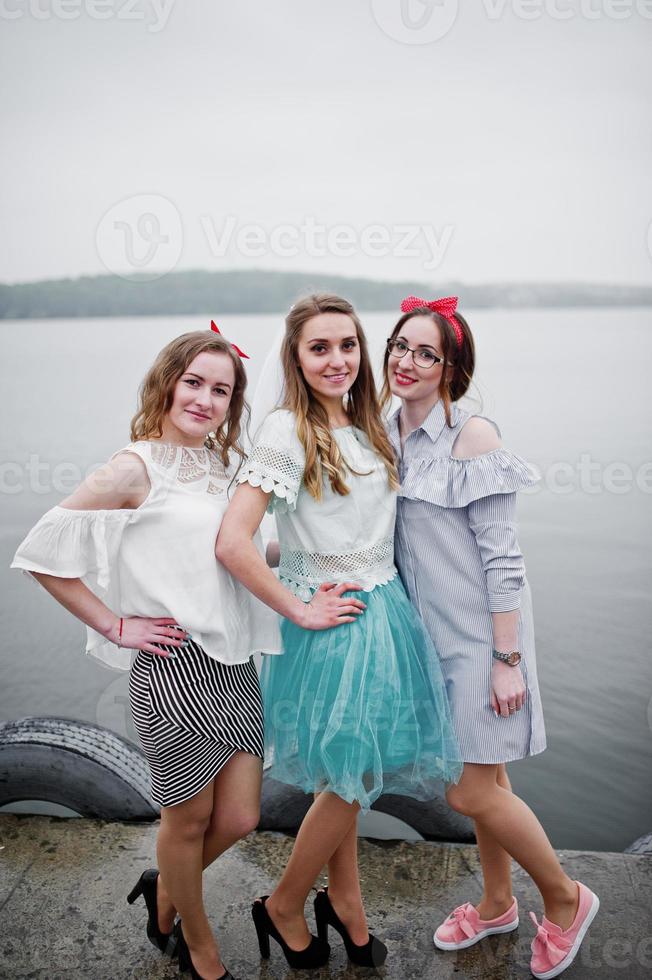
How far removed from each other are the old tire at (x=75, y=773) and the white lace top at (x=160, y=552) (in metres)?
1.00

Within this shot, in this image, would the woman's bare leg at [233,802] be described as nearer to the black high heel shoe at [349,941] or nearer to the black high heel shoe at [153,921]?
the black high heel shoe at [153,921]

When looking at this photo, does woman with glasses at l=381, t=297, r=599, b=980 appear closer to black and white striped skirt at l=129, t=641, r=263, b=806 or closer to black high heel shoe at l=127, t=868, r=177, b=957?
black and white striped skirt at l=129, t=641, r=263, b=806

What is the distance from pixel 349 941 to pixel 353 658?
29.5 inches

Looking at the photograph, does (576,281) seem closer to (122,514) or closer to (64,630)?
(122,514)

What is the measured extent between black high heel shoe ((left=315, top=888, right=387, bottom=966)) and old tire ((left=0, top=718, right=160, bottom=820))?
0.77m

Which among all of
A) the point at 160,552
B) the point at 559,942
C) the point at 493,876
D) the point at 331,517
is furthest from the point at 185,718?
the point at 559,942

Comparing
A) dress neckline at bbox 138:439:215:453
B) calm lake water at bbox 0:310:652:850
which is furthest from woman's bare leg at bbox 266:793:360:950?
calm lake water at bbox 0:310:652:850

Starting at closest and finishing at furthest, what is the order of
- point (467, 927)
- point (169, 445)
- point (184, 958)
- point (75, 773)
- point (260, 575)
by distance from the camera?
point (260, 575) < point (169, 445) < point (184, 958) < point (467, 927) < point (75, 773)

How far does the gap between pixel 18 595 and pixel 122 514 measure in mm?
1397

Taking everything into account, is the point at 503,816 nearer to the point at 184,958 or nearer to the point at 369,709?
the point at 369,709

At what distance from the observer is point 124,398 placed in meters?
2.79

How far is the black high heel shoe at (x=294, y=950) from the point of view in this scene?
1777 millimetres

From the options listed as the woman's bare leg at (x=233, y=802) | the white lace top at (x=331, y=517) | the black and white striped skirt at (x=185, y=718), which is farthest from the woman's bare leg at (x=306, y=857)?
the white lace top at (x=331, y=517)

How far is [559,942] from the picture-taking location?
1.77 metres
